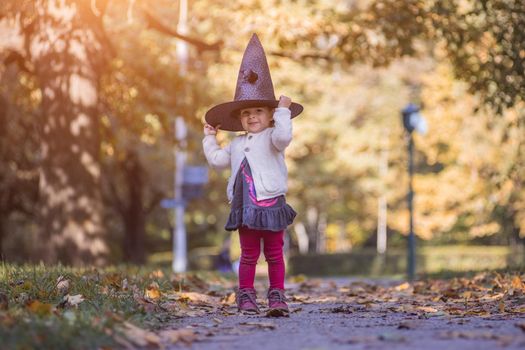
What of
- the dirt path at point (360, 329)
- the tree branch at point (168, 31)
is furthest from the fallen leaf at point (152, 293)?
the tree branch at point (168, 31)

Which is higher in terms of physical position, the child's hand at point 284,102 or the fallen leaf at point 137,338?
the child's hand at point 284,102

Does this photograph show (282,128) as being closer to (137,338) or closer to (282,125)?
(282,125)

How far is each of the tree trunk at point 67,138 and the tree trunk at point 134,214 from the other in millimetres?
15980

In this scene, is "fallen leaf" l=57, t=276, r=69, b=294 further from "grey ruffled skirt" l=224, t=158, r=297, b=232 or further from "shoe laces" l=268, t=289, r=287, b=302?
"shoe laces" l=268, t=289, r=287, b=302

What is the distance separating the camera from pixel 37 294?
666 centimetres

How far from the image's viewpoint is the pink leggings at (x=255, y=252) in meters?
7.00

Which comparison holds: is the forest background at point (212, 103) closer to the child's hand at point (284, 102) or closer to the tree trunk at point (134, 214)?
the tree trunk at point (134, 214)

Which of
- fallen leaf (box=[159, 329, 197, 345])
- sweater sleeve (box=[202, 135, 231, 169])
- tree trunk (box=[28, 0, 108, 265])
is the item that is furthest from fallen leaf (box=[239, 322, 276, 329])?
tree trunk (box=[28, 0, 108, 265])

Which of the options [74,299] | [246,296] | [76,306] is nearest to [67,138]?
[246,296]

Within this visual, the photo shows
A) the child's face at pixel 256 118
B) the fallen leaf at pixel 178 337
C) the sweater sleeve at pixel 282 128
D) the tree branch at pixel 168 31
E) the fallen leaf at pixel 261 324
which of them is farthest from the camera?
the tree branch at pixel 168 31

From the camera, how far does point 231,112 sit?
24.0 feet

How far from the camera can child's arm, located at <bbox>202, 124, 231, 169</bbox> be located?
7.31 m

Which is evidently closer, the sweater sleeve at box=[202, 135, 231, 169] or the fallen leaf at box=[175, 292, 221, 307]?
the sweater sleeve at box=[202, 135, 231, 169]

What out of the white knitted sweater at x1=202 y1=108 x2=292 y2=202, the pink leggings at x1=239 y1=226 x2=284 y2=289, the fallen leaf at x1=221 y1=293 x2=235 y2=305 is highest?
the white knitted sweater at x1=202 y1=108 x2=292 y2=202
